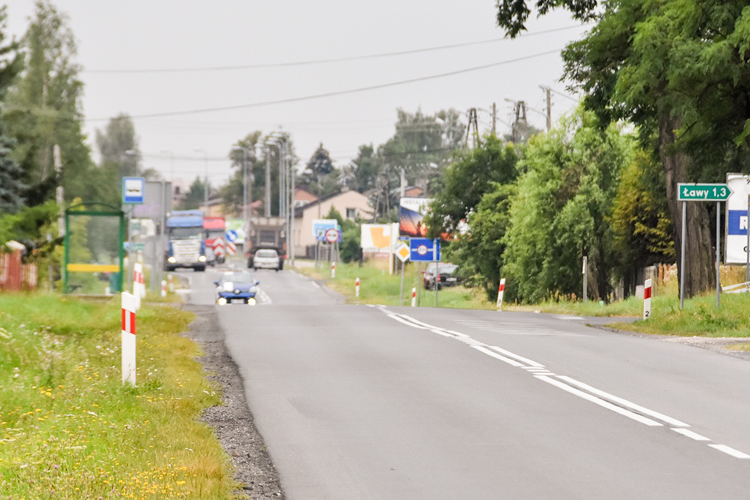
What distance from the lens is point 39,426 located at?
9438 mm

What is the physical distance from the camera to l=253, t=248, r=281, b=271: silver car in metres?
87.1

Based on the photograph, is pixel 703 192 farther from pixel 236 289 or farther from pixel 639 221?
pixel 236 289

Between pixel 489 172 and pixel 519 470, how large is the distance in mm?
42060

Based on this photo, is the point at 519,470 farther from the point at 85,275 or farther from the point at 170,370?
the point at 85,275

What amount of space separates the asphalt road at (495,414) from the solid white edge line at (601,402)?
19 mm

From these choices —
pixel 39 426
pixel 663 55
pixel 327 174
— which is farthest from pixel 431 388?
pixel 327 174

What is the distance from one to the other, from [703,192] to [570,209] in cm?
1741

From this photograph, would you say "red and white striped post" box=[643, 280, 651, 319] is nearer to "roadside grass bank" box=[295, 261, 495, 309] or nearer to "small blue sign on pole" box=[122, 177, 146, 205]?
"roadside grass bank" box=[295, 261, 495, 309]

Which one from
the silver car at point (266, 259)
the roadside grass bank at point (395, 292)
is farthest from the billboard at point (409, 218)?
the silver car at point (266, 259)

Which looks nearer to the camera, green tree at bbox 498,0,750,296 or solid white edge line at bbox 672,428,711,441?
solid white edge line at bbox 672,428,711,441

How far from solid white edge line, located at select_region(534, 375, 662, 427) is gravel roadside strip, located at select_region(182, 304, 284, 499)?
333 centimetres

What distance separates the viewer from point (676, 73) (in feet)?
69.1

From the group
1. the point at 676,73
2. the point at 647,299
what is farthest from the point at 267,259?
the point at 676,73

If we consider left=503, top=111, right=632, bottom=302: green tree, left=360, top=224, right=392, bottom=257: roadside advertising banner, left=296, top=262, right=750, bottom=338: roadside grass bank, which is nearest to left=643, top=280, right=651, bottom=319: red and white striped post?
left=296, top=262, right=750, bottom=338: roadside grass bank
